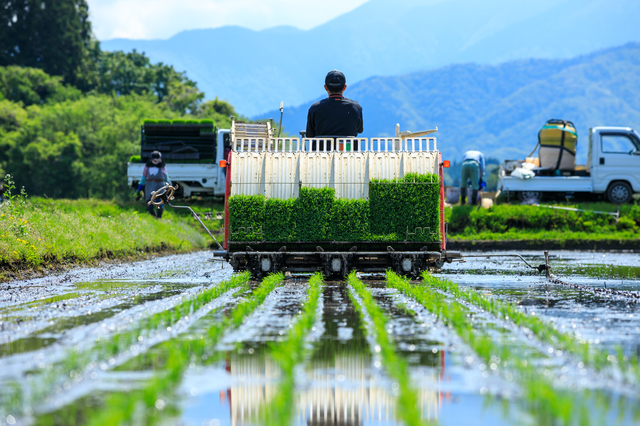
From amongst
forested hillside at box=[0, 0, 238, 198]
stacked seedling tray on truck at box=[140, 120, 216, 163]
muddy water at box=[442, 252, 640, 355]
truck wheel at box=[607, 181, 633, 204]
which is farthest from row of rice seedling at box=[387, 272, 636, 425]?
forested hillside at box=[0, 0, 238, 198]

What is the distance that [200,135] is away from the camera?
35.1m

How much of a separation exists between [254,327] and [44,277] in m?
7.80

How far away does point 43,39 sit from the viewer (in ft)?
308

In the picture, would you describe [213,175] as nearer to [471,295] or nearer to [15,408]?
[471,295]

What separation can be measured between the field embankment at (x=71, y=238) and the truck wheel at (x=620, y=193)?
17.0m

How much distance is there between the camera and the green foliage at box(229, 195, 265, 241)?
44.7 ft

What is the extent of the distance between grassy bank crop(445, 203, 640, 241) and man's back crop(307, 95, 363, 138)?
1563cm

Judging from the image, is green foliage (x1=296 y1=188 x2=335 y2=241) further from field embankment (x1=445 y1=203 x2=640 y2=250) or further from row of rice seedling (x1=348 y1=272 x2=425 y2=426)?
field embankment (x1=445 y1=203 x2=640 y2=250)

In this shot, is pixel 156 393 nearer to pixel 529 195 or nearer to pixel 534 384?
pixel 534 384

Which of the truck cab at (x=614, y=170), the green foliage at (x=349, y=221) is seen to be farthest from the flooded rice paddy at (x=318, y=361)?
the truck cab at (x=614, y=170)

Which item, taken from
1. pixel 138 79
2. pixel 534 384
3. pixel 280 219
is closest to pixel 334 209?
pixel 280 219

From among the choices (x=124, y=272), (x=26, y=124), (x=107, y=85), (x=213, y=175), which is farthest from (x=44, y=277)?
(x=107, y=85)

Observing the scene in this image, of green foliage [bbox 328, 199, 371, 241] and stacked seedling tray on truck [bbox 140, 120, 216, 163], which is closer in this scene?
green foliage [bbox 328, 199, 371, 241]

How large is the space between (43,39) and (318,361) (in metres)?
96.1
